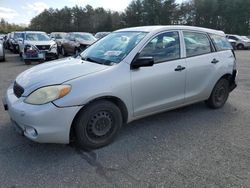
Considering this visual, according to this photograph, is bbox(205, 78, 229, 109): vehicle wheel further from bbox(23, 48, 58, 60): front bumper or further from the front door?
bbox(23, 48, 58, 60): front bumper

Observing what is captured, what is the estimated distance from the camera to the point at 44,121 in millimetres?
3107

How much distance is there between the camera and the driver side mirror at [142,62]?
12.0ft

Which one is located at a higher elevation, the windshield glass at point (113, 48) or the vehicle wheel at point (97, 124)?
the windshield glass at point (113, 48)

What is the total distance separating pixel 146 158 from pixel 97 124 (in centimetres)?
79

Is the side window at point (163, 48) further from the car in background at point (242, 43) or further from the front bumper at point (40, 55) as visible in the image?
the car in background at point (242, 43)

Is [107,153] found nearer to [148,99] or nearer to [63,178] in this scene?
[63,178]

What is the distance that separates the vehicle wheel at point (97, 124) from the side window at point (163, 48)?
985 mm

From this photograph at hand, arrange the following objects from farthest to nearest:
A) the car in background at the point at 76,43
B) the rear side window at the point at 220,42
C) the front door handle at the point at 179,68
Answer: the car in background at the point at 76,43 < the rear side window at the point at 220,42 < the front door handle at the point at 179,68

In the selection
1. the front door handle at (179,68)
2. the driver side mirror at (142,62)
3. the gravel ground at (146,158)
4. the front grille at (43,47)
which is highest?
the driver side mirror at (142,62)

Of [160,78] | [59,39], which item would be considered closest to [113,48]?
[160,78]

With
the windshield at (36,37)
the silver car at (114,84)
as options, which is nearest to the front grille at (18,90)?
the silver car at (114,84)

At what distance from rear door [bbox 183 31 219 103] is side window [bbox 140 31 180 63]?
0.75 feet

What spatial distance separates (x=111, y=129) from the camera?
3693mm

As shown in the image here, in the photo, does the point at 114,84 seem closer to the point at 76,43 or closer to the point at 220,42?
the point at 220,42
